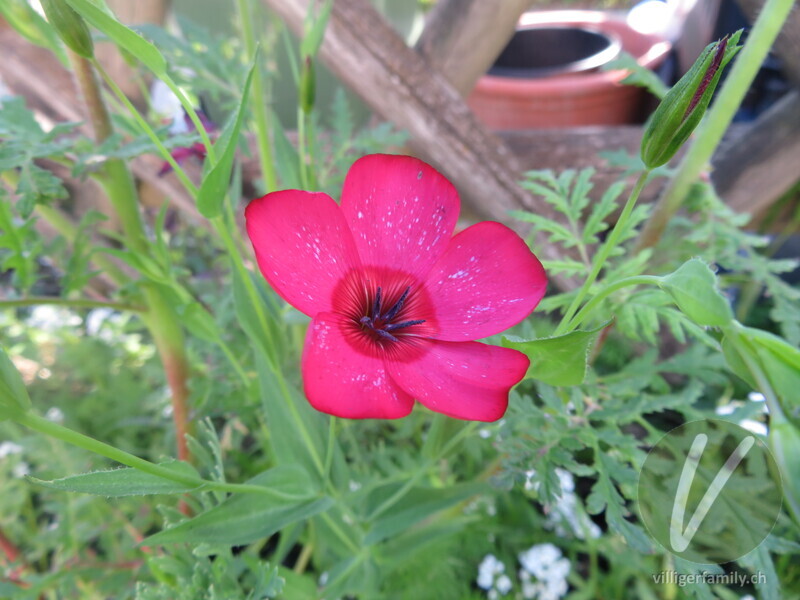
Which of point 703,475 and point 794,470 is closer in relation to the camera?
point 794,470

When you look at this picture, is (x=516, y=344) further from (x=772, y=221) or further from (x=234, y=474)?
(x=772, y=221)

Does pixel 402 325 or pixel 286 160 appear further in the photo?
pixel 286 160

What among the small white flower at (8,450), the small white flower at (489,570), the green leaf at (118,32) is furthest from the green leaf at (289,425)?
the small white flower at (8,450)

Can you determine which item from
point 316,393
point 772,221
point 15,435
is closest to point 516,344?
point 316,393

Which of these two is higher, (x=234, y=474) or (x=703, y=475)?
(x=703, y=475)

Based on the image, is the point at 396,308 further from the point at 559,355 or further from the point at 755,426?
the point at 755,426

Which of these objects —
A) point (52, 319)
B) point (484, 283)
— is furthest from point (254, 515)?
point (52, 319)

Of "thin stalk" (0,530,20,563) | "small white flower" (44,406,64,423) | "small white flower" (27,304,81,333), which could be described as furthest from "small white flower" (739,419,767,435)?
"small white flower" (27,304,81,333)
